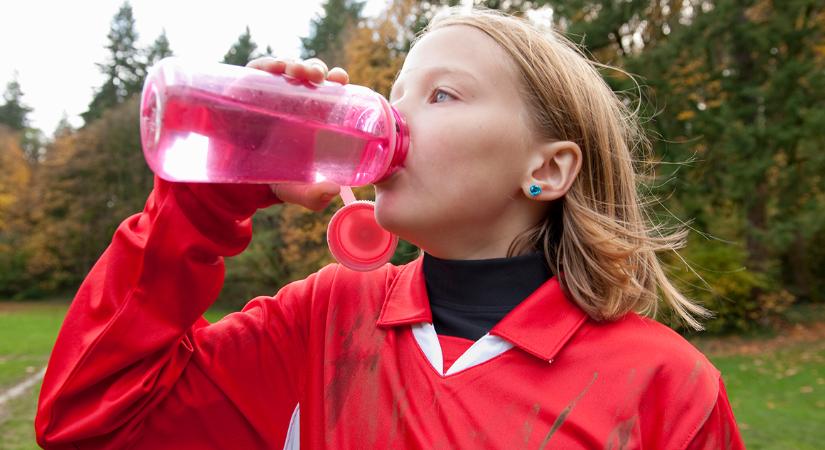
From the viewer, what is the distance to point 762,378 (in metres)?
12.2

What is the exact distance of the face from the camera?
1.76 m

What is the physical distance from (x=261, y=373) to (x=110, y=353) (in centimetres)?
44

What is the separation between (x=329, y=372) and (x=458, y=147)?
726 mm

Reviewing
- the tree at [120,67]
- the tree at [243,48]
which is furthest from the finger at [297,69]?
the tree at [120,67]

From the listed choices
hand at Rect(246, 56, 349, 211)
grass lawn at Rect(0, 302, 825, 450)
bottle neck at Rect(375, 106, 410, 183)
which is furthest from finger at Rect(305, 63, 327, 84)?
grass lawn at Rect(0, 302, 825, 450)

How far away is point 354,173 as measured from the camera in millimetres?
1890

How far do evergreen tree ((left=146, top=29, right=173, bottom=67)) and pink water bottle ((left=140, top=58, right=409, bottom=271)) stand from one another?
167 feet

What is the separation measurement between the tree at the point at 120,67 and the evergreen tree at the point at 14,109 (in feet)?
51.1

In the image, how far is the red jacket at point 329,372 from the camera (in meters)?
1.60

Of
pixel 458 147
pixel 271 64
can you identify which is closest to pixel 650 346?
pixel 458 147

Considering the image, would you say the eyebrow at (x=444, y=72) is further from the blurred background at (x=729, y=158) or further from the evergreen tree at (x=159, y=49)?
the evergreen tree at (x=159, y=49)

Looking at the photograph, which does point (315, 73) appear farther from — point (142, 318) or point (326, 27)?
point (326, 27)

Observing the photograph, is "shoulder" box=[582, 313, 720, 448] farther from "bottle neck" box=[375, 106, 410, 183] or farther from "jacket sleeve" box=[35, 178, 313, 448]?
"jacket sleeve" box=[35, 178, 313, 448]

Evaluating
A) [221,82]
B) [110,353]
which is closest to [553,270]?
[221,82]
